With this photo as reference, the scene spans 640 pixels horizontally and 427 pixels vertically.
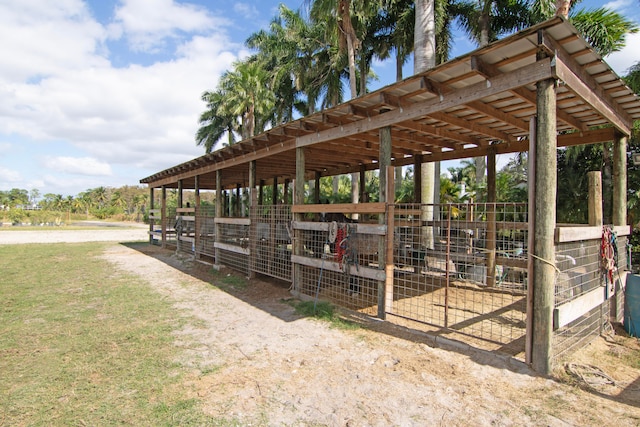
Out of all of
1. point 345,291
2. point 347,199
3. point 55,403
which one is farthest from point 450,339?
point 347,199

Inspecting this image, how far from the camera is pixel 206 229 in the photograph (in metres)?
11.4

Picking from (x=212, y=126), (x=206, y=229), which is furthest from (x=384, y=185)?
(x=212, y=126)

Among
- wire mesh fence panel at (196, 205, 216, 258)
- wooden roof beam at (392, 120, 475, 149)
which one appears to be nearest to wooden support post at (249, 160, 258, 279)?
wire mesh fence panel at (196, 205, 216, 258)

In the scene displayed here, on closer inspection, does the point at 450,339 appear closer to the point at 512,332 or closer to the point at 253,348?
the point at 512,332

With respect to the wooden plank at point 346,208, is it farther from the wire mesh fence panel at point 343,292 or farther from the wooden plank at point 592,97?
the wooden plank at point 592,97

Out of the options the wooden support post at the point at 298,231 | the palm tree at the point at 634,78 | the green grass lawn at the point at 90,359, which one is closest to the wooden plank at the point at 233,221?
the wooden support post at the point at 298,231

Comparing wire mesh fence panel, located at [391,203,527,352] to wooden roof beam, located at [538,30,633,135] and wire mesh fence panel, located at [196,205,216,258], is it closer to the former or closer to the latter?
wooden roof beam, located at [538,30,633,135]

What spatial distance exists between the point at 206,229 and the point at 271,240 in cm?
416

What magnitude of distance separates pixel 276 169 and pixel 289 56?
16.1 meters

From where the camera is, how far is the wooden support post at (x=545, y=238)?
3570mm

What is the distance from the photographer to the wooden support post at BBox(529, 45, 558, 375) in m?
3.57

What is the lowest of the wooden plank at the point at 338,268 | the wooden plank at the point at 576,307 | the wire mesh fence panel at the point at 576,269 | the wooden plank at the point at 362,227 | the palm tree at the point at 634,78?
the wooden plank at the point at 576,307

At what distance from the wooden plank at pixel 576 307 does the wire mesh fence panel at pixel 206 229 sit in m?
9.27

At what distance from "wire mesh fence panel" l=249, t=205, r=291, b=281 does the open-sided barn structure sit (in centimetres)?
3
